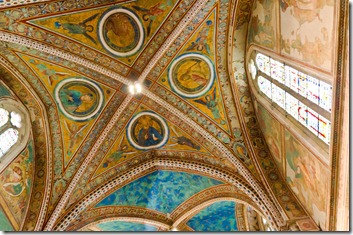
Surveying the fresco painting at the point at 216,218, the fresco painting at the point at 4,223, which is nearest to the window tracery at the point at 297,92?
the fresco painting at the point at 216,218

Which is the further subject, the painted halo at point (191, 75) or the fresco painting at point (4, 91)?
the painted halo at point (191, 75)

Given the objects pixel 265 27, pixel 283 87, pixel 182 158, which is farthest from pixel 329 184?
pixel 182 158

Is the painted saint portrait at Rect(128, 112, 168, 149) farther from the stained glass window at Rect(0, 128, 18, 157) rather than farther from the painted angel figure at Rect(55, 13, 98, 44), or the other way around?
the stained glass window at Rect(0, 128, 18, 157)

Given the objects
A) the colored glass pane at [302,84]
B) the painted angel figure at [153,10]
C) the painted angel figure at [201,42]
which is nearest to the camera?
the colored glass pane at [302,84]

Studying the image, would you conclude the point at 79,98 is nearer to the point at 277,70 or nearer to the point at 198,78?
the point at 198,78

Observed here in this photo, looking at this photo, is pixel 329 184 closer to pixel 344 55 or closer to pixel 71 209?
pixel 344 55

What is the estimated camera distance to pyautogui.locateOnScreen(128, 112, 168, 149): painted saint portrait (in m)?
12.0

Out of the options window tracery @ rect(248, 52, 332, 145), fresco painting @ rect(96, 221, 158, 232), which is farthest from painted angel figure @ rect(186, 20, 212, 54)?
fresco painting @ rect(96, 221, 158, 232)

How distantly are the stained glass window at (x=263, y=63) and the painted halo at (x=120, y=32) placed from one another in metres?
3.86

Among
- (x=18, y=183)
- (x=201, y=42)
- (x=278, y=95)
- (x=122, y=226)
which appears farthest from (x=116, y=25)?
(x=122, y=226)

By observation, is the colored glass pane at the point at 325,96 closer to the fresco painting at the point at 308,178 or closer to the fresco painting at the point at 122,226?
Answer: the fresco painting at the point at 308,178

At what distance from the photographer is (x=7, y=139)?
398 inches

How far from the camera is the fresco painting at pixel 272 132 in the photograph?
9.42 m

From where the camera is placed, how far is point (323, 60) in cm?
620
